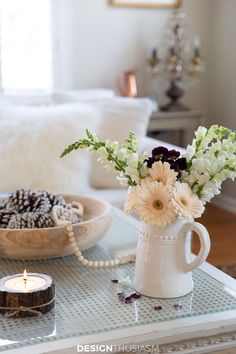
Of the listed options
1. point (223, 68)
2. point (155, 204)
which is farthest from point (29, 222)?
point (223, 68)

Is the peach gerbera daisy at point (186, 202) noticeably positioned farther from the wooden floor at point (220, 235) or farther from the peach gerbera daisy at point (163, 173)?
the wooden floor at point (220, 235)

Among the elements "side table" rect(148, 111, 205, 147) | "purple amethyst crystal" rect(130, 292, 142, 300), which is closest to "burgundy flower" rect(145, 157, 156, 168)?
"purple amethyst crystal" rect(130, 292, 142, 300)

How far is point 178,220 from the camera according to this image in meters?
1.29

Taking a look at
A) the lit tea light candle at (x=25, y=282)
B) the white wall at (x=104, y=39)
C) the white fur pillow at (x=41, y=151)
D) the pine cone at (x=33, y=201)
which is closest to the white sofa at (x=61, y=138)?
the white fur pillow at (x=41, y=151)

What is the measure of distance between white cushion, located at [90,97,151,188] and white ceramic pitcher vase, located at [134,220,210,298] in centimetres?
142

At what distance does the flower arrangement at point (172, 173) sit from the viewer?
1.25m

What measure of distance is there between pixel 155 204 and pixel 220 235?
2397 mm

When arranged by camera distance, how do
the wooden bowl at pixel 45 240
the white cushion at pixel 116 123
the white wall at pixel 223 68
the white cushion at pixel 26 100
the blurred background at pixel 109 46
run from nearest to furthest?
1. the wooden bowl at pixel 45 240
2. the white cushion at pixel 116 123
3. the white cushion at pixel 26 100
4. the blurred background at pixel 109 46
5. the white wall at pixel 223 68

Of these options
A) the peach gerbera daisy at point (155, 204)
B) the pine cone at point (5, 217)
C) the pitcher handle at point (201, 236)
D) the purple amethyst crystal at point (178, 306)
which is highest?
the peach gerbera daisy at point (155, 204)

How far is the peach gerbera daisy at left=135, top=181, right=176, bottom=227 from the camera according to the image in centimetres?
125

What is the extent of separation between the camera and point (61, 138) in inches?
103

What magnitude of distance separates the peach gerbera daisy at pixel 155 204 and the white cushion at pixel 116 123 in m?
1.46

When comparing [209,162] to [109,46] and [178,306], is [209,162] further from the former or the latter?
[109,46]

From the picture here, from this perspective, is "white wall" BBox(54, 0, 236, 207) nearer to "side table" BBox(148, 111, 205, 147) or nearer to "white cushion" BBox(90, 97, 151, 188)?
"side table" BBox(148, 111, 205, 147)
